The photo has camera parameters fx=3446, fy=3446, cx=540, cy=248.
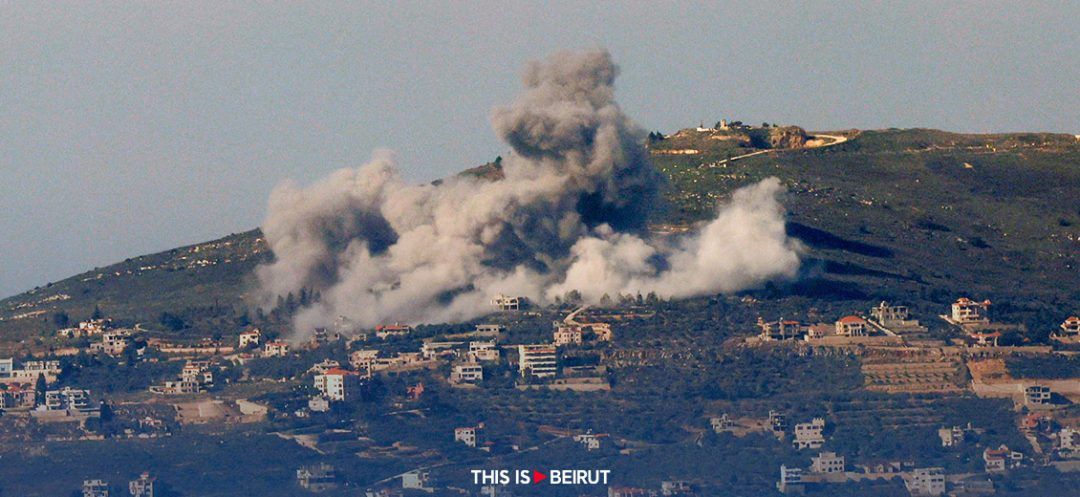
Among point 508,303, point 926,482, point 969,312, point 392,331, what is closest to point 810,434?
point 926,482

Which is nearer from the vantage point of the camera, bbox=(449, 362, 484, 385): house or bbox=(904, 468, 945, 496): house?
bbox=(904, 468, 945, 496): house

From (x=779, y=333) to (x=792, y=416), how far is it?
817 cm

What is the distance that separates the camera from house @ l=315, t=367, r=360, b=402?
135 metres

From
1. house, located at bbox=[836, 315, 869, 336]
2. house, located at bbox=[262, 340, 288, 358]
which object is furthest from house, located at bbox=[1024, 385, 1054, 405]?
house, located at bbox=[262, 340, 288, 358]

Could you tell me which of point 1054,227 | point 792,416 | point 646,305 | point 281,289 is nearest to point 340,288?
point 281,289

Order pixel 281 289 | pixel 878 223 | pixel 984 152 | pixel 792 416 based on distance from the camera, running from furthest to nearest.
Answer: pixel 984 152, pixel 878 223, pixel 281 289, pixel 792 416

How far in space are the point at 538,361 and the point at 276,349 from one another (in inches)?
540

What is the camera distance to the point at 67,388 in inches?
5556

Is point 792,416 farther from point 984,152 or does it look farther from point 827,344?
point 984,152

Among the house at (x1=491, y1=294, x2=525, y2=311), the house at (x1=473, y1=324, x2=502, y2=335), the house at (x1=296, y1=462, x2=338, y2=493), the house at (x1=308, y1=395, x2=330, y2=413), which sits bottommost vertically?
the house at (x1=296, y1=462, x2=338, y2=493)

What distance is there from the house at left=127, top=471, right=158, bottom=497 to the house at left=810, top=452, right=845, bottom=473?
24.3 meters

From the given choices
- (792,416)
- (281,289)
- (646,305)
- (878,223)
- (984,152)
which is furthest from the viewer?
(984,152)

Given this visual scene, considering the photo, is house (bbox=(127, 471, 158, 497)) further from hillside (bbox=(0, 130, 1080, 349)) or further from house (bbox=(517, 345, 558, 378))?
hillside (bbox=(0, 130, 1080, 349))

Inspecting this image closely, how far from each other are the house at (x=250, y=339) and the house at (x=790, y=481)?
101ft
